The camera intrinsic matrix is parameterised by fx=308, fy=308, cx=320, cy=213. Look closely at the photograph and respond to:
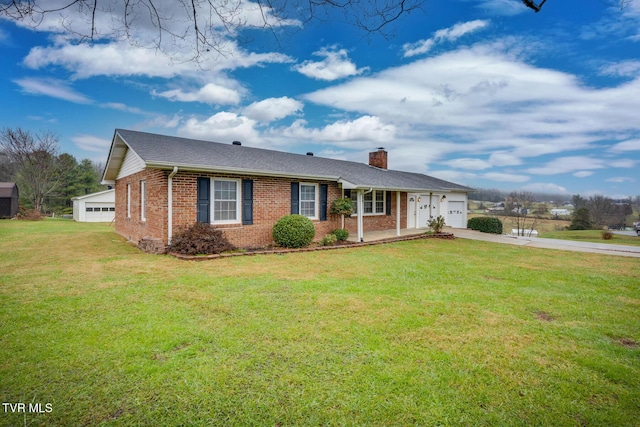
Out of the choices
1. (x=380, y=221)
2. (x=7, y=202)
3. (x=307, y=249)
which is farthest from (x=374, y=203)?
(x=7, y=202)

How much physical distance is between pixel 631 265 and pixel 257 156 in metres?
13.8

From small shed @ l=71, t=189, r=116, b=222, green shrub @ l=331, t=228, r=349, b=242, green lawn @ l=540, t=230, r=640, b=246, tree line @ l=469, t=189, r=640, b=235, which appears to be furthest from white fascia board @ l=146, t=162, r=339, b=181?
small shed @ l=71, t=189, r=116, b=222

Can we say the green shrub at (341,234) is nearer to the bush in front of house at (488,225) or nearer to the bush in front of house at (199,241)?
the bush in front of house at (199,241)

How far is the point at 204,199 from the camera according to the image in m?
10.4

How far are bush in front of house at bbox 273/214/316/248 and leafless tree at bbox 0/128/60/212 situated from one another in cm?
3619

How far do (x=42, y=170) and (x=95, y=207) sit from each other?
1105cm

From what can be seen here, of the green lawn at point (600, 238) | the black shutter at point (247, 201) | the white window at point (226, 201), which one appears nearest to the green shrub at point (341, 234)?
the black shutter at point (247, 201)

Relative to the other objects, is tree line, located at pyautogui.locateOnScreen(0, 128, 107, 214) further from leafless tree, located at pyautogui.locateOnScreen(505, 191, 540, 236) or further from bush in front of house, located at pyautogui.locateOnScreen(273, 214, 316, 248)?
leafless tree, located at pyautogui.locateOnScreen(505, 191, 540, 236)

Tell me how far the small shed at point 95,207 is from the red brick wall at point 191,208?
691 inches

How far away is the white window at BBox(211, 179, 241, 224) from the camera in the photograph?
10.7 meters

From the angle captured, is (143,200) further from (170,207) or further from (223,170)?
(223,170)

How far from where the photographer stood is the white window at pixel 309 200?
43.1ft

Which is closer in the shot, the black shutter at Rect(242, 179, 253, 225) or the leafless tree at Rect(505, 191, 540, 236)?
the black shutter at Rect(242, 179, 253, 225)

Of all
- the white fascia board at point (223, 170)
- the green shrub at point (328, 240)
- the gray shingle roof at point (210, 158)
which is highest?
the gray shingle roof at point (210, 158)
